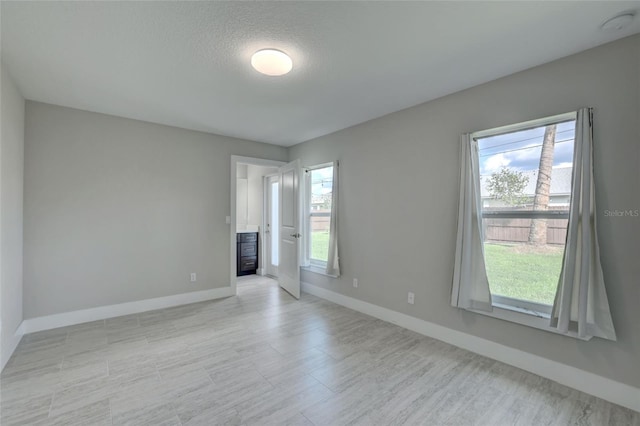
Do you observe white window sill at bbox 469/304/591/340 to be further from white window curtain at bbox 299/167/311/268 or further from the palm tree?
white window curtain at bbox 299/167/311/268

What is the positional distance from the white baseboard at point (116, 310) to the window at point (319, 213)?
1483 millimetres

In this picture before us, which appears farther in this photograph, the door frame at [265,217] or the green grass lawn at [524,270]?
the door frame at [265,217]

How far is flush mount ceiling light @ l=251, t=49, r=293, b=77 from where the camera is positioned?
2.09 metres

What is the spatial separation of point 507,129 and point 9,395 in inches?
174

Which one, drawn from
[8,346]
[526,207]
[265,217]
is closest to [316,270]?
[265,217]

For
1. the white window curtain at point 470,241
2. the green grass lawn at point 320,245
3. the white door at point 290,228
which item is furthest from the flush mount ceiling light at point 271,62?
the green grass lawn at point 320,245

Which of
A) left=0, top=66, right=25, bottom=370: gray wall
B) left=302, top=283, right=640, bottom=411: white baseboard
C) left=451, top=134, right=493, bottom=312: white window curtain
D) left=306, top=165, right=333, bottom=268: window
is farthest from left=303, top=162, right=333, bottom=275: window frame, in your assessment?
left=0, top=66, right=25, bottom=370: gray wall

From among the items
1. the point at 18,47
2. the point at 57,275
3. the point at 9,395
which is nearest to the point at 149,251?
the point at 57,275

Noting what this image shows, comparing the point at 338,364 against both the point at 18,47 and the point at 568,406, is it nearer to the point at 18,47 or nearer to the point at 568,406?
the point at 568,406

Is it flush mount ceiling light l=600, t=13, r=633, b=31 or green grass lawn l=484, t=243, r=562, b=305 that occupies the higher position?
flush mount ceiling light l=600, t=13, r=633, b=31

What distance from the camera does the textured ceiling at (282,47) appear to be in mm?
1709

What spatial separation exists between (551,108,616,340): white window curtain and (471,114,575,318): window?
15cm

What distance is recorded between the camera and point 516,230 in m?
2.47

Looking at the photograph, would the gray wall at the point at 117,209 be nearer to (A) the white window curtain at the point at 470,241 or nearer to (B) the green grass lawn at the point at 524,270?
(A) the white window curtain at the point at 470,241
